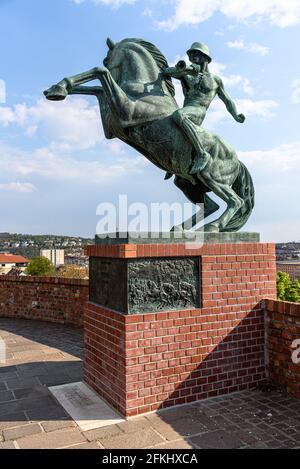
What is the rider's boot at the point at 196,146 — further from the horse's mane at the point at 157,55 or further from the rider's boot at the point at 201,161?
the horse's mane at the point at 157,55

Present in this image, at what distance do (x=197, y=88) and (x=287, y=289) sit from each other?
866 cm

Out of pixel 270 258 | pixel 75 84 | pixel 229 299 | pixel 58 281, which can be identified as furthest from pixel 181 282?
pixel 58 281

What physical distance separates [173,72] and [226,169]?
1270mm

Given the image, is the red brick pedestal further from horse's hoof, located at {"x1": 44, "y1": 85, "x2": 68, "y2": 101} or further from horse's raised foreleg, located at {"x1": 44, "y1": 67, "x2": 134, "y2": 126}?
horse's hoof, located at {"x1": 44, "y1": 85, "x2": 68, "y2": 101}

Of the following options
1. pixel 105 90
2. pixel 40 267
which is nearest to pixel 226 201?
pixel 105 90

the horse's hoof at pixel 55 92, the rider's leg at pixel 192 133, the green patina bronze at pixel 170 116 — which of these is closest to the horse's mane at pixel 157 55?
the green patina bronze at pixel 170 116

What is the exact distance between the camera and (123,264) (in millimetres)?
3590

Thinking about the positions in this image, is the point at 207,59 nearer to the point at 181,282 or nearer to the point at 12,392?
the point at 181,282

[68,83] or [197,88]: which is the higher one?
[197,88]

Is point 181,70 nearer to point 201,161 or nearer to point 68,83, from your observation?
point 201,161

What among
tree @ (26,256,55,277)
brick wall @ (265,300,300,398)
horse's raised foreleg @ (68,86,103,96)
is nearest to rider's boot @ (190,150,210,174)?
horse's raised foreleg @ (68,86,103,96)

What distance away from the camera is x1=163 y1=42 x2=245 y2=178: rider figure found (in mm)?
4117

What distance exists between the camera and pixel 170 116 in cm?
410

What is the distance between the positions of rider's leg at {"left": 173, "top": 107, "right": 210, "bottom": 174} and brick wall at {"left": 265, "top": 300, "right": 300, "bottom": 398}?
173 centimetres
